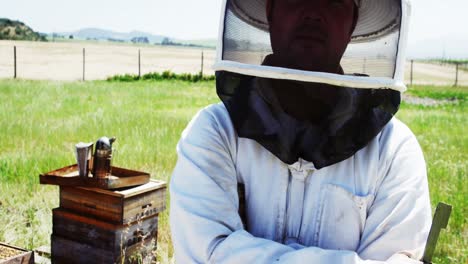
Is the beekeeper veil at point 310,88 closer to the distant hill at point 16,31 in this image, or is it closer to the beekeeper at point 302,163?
the beekeeper at point 302,163

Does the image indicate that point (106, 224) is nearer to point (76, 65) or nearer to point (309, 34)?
point (309, 34)

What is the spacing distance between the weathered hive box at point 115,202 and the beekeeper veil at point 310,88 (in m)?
1.71

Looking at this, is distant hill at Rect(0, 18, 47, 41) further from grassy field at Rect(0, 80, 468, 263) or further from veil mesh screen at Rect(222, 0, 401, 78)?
veil mesh screen at Rect(222, 0, 401, 78)

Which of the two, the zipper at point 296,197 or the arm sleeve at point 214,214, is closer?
the arm sleeve at point 214,214

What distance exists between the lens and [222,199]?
5.49ft

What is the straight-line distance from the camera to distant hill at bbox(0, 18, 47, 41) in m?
78.4

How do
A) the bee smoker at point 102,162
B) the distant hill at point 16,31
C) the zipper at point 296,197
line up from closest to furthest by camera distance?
the zipper at point 296,197
the bee smoker at point 102,162
the distant hill at point 16,31

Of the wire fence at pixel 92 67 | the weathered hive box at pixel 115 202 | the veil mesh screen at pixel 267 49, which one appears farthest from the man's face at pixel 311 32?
the wire fence at pixel 92 67

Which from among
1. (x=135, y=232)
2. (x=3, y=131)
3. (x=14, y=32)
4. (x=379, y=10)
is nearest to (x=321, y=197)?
(x=379, y=10)

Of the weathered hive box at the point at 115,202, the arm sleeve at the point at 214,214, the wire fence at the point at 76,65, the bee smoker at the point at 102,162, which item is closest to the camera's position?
the arm sleeve at the point at 214,214

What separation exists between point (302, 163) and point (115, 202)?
72.7 inches

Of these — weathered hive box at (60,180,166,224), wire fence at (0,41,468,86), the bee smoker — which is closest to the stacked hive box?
weathered hive box at (60,180,166,224)

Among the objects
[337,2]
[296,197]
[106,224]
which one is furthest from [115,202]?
[337,2]

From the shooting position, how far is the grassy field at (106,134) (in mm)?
4360
